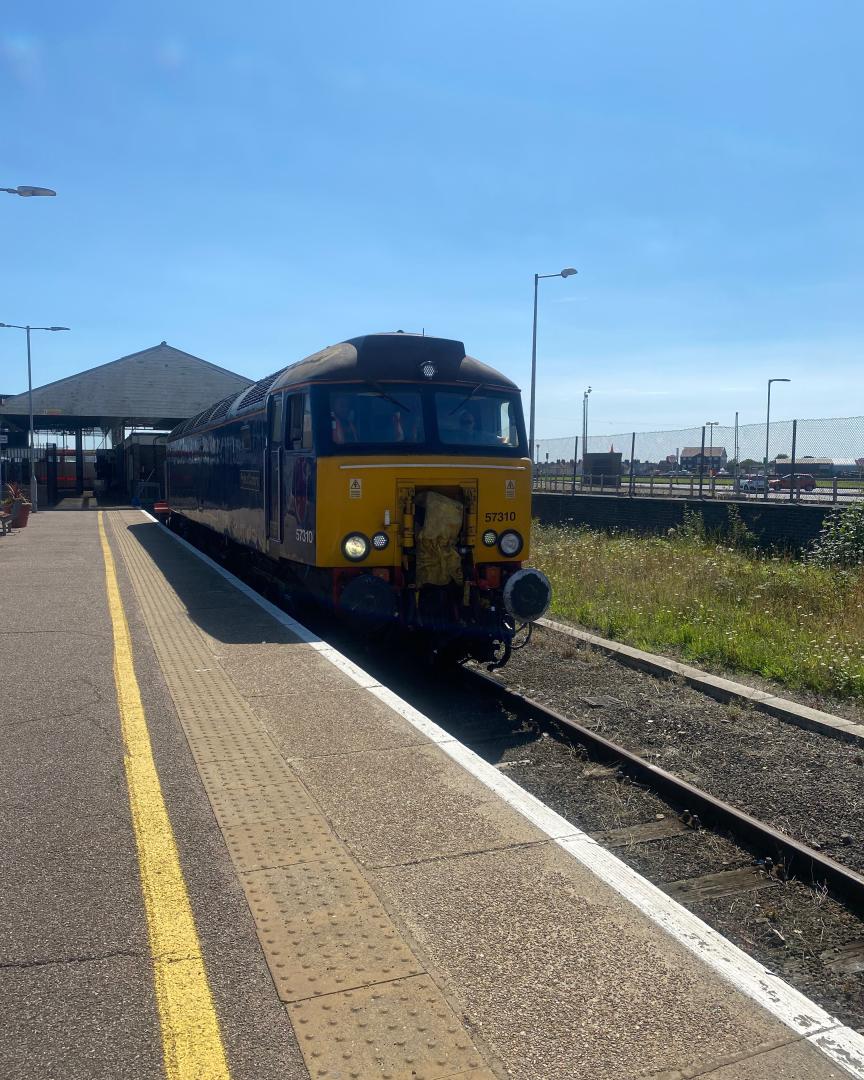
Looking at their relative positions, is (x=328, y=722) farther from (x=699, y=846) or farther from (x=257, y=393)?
(x=257, y=393)

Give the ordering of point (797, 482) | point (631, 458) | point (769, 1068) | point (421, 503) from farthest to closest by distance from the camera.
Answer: point (631, 458)
point (797, 482)
point (421, 503)
point (769, 1068)

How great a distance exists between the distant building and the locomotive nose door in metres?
15.5

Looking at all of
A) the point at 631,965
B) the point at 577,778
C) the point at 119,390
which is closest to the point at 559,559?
the point at 577,778

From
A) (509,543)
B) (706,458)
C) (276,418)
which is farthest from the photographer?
(706,458)

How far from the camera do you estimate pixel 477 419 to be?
9398 millimetres

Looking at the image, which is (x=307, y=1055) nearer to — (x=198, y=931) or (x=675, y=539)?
(x=198, y=931)

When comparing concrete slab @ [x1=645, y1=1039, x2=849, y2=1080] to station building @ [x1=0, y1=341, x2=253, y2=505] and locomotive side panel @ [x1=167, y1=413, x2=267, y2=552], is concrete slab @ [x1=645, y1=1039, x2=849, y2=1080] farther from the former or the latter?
station building @ [x1=0, y1=341, x2=253, y2=505]

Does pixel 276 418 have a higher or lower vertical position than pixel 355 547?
higher

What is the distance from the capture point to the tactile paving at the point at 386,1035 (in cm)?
266

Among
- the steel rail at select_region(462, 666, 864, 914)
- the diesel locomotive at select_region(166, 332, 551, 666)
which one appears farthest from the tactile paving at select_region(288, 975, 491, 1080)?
the diesel locomotive at select_region(166, 332, 551, 666)

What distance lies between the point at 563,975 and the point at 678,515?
56.8 feet

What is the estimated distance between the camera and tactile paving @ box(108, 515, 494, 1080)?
2723 millimetres

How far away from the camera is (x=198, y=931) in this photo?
11.0 feet

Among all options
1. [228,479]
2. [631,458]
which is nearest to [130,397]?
[631,458]
